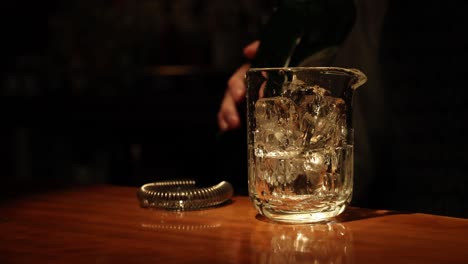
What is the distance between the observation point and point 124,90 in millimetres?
3025

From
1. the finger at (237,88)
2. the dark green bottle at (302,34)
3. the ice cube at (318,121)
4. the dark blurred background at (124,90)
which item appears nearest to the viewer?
the ice cube at (318,121)

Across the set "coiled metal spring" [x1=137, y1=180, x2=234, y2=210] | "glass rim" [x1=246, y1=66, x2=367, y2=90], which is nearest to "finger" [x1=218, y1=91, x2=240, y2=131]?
"coiled metal spring" [x1=137, y1=180, x2=234, y2=210]

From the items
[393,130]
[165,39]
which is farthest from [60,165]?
[393,130]

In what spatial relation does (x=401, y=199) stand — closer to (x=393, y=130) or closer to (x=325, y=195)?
(x=393, y=130)

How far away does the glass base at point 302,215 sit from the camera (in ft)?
2.56

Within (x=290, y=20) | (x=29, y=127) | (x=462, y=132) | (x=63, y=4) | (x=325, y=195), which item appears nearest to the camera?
(x=325, y=195)

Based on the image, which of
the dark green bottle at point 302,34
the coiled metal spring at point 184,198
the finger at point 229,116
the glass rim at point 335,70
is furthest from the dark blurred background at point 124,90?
the glass rim at point 335,70

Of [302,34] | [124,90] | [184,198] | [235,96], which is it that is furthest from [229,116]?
[124,90]

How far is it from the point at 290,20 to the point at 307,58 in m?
0.09

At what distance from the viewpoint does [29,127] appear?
315 centimetres

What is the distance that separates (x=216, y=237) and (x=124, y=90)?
2.35 meters

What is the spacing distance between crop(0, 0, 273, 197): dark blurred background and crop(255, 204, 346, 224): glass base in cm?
180

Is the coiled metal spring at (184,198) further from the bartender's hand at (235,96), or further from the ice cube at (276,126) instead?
the bartender's hand at (235,96)

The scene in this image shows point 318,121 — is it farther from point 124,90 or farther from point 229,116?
point 124,90
